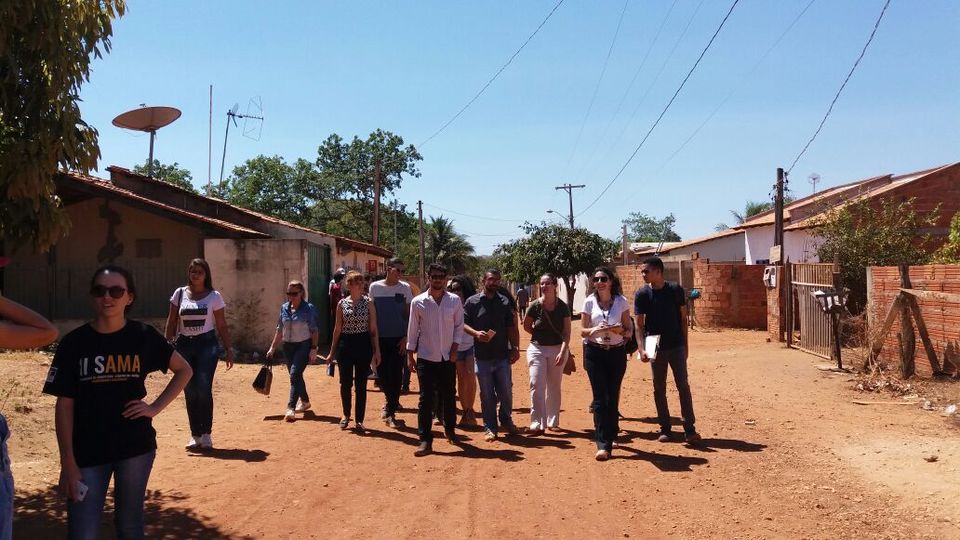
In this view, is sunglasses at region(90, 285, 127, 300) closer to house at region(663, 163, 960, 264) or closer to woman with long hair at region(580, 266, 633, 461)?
woman with long hair at region(580, 266, 633, 461)

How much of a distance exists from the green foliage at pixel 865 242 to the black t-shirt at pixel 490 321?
461 inches

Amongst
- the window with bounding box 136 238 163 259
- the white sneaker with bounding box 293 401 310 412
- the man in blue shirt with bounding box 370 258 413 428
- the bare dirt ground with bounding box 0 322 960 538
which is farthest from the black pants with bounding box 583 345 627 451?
the window with bounding box 136 238 163 259

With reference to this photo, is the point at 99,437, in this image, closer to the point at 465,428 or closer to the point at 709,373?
the point at 465,428

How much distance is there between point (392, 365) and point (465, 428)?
1074 mm

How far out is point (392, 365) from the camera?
9.26 meters

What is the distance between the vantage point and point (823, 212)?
79.4 ft

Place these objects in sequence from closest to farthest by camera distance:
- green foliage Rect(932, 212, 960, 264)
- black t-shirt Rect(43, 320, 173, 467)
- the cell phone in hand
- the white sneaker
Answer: the cell phone in hand, black t-shirt Rect(43, 320, 173, 467), the white sneaker, green foliage Rect(932, 212, 960, 264)

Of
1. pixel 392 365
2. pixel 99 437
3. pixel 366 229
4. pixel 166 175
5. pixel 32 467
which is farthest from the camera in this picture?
pixel 166 175

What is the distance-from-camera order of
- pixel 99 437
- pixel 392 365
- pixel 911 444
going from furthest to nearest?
pixel 392 365 < pixel 911 444 < pixel 99 437

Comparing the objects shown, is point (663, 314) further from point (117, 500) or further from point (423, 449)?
point (117, 500)

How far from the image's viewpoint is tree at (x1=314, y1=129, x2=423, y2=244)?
5666cm

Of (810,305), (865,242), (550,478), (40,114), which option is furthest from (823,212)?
(40,114)

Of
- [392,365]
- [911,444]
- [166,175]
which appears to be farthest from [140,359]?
[166,175]

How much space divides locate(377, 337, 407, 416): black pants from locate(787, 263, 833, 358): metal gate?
8171mm
